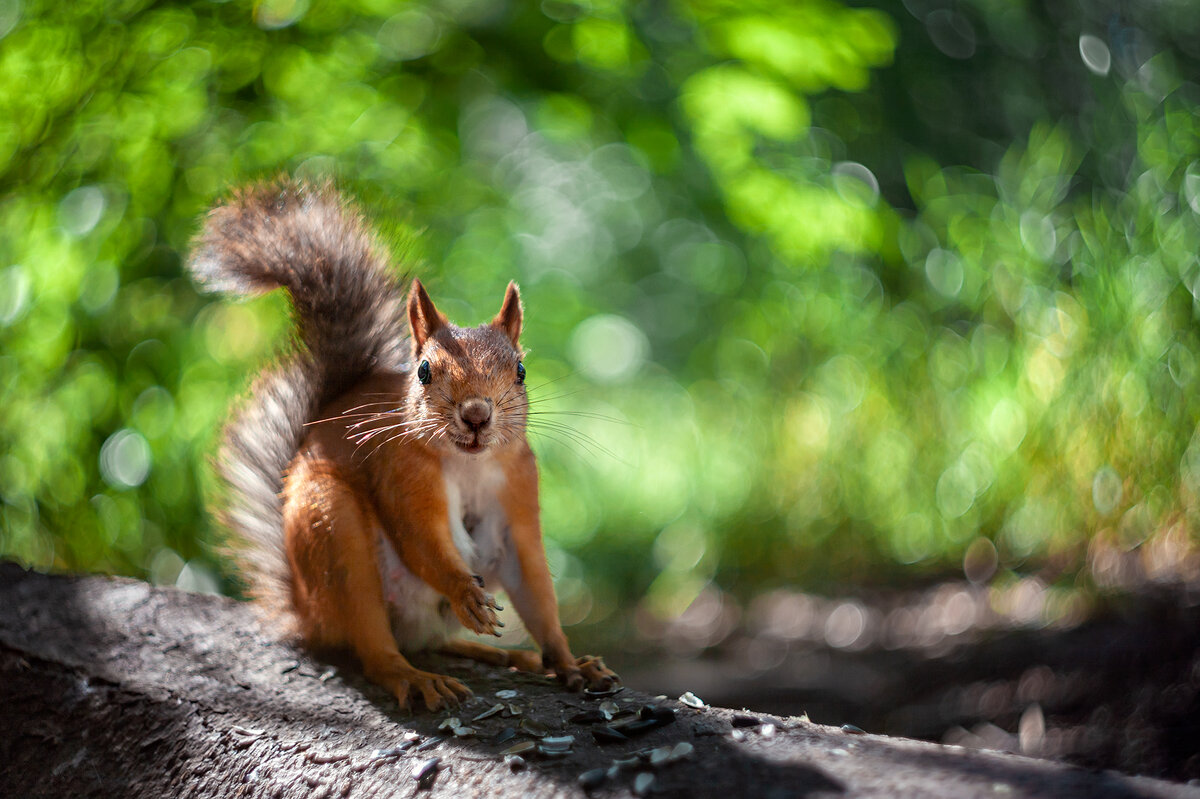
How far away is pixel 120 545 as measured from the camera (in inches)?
128

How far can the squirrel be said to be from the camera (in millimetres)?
1459

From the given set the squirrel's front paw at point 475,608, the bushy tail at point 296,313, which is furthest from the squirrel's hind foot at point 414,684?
the bushy tail at point 296,313

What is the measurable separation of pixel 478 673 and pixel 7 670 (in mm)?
832

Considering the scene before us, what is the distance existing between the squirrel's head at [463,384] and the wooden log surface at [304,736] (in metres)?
0.43

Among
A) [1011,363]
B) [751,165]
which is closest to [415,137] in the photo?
[751,165]

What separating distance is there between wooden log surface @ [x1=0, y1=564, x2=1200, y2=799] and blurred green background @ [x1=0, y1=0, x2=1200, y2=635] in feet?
1.82

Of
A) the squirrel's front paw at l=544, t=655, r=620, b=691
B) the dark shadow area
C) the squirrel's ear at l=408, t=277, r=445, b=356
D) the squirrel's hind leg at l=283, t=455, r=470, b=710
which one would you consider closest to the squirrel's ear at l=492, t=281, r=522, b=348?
the squirrel's ear at l=408, t=277, r=445, b=356

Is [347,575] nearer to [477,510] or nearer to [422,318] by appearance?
[477,510]

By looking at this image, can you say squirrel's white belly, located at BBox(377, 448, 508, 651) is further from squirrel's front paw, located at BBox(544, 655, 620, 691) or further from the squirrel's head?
squirrel's front paw, located at BBox(544, 655, 620, 691)

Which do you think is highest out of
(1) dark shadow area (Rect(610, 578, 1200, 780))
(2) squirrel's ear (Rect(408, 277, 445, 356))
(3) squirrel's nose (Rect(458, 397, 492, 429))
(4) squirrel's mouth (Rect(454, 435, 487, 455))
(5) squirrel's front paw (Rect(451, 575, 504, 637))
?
(2) squirrel's ear (Rect(408, 277, 445, 356))

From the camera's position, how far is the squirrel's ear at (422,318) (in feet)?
5.13

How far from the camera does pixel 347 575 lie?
1.48 m

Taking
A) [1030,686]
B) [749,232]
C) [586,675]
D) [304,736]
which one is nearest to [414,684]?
[304,736]

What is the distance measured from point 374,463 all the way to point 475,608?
1.02ft
